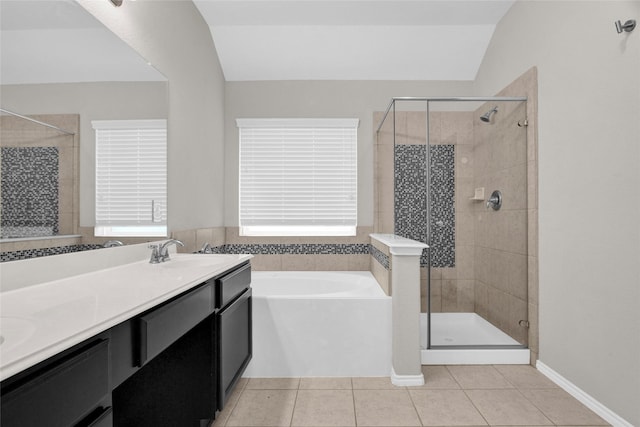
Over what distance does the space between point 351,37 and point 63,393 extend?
3075mm

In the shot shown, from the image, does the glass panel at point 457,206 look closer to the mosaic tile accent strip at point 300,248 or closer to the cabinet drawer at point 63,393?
the mosaic tile accent strip at point 300,248

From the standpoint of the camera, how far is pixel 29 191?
3.65 ft

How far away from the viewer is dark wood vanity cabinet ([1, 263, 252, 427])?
23.2 inches

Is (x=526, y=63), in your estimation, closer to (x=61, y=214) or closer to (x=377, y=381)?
(x=377, y=381)

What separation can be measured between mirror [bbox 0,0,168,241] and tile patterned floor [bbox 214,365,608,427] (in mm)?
1291

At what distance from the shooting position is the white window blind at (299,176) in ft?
10.2

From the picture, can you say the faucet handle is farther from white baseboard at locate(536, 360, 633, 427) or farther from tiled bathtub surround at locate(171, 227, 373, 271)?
white baseboard at locate(536, 360, 633, 427)

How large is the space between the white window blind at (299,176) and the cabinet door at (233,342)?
130 cm

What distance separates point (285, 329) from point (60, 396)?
1.58 m

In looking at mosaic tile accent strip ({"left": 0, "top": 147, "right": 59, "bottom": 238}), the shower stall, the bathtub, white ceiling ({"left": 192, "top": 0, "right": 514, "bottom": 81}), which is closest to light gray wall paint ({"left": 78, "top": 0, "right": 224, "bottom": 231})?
white ceiling ({"left": 192, "top": 0, "right": 514, "bottom": 81})

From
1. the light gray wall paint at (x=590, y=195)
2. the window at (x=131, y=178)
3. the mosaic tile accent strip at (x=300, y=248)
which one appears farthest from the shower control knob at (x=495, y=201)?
the window at (x=131, y=178)

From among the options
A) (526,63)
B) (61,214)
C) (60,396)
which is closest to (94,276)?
(61,214)

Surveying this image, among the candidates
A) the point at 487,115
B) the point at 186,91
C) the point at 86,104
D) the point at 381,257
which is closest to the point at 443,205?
the point at 487,115

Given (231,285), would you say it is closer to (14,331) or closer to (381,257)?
(14,331)
